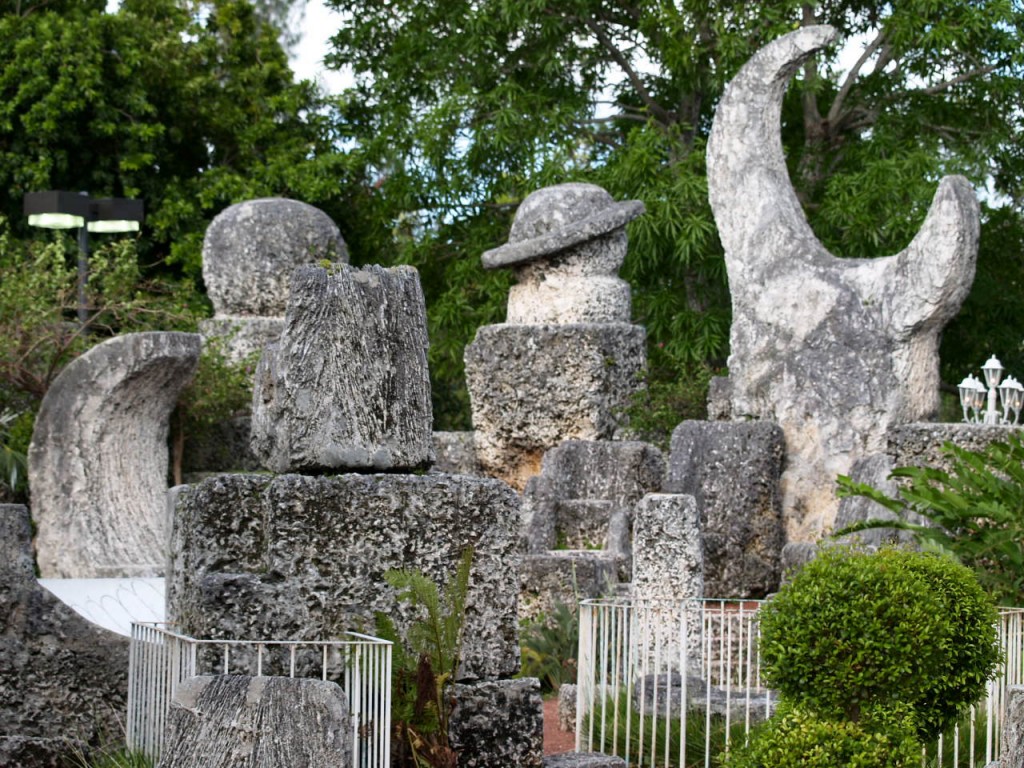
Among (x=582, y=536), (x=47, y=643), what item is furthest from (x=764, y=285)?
(x=47, y=643)

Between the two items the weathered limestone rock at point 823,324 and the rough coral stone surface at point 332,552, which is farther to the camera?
the weathered limestone rock at point 823,324

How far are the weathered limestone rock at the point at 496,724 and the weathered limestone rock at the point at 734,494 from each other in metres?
6.94

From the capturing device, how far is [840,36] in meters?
21.9

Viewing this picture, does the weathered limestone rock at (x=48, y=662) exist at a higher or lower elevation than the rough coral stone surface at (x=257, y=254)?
lower

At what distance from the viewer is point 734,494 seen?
1373 cm

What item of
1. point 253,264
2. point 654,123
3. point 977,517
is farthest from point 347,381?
point 654,123

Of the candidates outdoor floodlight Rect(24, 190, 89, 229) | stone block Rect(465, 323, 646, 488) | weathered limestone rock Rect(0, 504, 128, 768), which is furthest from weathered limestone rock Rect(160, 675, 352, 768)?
outdoor floodlight Rect(24, 190, 89, 229)

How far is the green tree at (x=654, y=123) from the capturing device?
19.3 meters

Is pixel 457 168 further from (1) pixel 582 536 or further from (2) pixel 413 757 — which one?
(2) pixel 413 757

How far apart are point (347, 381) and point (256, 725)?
164 cm

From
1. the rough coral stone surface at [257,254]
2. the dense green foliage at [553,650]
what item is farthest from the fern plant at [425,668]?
the rough coral stone surface at [257,254]

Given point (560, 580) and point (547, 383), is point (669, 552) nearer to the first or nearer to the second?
point (560, 580)

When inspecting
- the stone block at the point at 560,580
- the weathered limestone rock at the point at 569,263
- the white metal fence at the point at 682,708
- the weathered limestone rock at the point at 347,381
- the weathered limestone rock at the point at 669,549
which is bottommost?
the white metal fence at the point at 682,708

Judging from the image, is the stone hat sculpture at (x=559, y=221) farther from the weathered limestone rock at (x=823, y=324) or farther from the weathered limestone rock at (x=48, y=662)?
the weathered limestone rock at (x=48, y=662)
